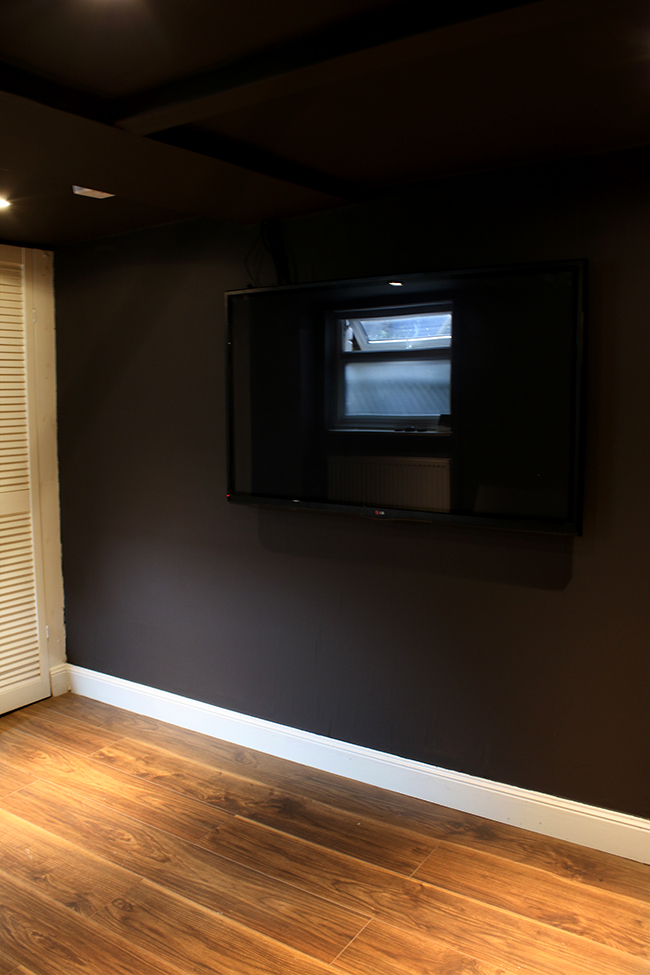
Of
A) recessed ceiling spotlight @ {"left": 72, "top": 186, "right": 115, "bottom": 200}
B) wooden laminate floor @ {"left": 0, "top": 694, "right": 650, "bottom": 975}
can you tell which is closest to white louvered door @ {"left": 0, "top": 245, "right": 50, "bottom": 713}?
wooden laminate floor @ {"left": 0, "top": 694, "right": 650, "bottom": 975}

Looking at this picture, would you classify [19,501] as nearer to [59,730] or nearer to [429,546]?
[59,730]

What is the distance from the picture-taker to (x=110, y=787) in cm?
288

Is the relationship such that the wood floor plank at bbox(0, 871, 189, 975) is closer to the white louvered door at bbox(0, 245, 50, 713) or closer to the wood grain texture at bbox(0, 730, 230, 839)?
the wood grain texture at bbox(0, 730, 230, 839)

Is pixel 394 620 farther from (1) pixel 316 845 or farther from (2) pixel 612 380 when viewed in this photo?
(2) pixel 612 380

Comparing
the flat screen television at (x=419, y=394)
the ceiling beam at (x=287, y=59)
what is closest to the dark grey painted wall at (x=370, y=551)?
the flat screen television at (x=419, y=394)

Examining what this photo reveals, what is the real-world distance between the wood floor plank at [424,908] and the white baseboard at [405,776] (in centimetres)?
43

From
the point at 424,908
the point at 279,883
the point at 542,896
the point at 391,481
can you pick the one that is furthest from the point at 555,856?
the point at 391,481

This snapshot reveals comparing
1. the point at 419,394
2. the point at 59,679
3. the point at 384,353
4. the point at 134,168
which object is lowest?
the point at 59,679

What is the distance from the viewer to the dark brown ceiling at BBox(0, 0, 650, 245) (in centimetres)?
146

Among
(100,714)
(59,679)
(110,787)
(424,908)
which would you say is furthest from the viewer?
(59,679)

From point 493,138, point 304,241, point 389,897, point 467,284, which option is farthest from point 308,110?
point 389,897

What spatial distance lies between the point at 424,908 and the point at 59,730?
1.94 meters

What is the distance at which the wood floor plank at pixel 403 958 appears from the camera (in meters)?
1.94

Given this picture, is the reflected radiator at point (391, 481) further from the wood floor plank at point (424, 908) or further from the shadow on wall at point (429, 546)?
the wood floor plank at point (424, 908)
